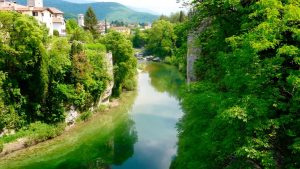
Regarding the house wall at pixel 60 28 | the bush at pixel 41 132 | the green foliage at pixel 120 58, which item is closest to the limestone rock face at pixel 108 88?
the green foliage at pixel 120 58

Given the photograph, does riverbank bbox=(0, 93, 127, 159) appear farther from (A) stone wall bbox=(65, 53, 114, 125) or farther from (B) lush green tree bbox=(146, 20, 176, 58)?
(B) lush green tree bbox=(146, 20, 176, 58)

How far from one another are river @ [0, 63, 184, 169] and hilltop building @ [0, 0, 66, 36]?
69.0 feet

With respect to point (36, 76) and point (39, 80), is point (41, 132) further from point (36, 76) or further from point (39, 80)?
point (36, 76)

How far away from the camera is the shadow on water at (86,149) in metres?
27.6

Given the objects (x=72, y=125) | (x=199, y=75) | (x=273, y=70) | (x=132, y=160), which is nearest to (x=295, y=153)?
(x=273, y=70)

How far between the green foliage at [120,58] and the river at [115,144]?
387cm

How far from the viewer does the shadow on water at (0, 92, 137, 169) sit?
2764cm

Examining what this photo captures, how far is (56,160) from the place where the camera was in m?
28.3

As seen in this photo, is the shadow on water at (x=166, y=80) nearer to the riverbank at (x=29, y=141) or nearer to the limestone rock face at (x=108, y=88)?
the limestone rock face at (x=108, y=88)

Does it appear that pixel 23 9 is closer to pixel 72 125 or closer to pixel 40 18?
pixel 40 18

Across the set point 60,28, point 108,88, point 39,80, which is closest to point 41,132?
point 39,80

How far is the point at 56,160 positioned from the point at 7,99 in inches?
245

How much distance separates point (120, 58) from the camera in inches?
1971

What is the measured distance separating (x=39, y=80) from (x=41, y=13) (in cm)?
2876
